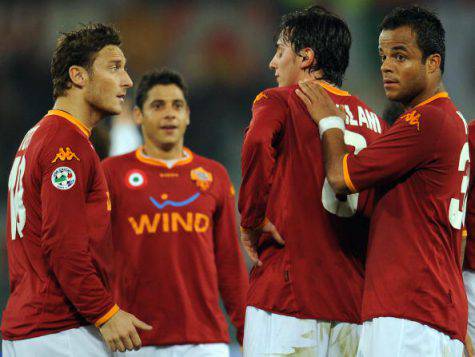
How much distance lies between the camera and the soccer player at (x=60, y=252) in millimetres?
3125

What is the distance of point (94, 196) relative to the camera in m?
3.34

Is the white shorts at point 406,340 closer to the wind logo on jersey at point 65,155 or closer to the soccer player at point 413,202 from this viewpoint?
the soccer player at point 413,202

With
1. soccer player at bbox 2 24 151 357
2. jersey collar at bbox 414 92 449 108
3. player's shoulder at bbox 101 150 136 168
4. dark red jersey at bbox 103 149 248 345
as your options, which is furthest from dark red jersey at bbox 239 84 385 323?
player's shoulder at bbox 101 150 136 168

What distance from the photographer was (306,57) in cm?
348

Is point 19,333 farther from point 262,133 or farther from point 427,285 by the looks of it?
point 427,285

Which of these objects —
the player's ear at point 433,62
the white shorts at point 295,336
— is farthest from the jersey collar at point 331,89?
the white shorts at point 295,336

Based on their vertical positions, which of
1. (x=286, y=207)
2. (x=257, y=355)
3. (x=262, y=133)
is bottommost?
(x=257, y=355)

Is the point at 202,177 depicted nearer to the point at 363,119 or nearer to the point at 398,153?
the point at 363,119

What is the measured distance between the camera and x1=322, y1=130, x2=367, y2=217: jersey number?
325 centimetres

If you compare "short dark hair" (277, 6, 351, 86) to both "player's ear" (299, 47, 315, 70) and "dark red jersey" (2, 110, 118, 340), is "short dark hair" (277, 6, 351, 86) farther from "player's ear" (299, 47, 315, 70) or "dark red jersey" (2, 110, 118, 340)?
"dark red jersey" (2, 110, 118, 340)

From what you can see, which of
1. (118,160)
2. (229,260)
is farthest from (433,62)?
(118,160)

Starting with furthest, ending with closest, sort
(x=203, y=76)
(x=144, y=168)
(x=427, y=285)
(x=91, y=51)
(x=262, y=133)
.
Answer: (x=203, y=76)
(x=144, y=168)
(x=91, y=51)
(x=262, y=133)
(x=427, y=285)

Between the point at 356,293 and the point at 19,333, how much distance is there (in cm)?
144

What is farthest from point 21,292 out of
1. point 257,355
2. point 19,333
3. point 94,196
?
point 257,355
